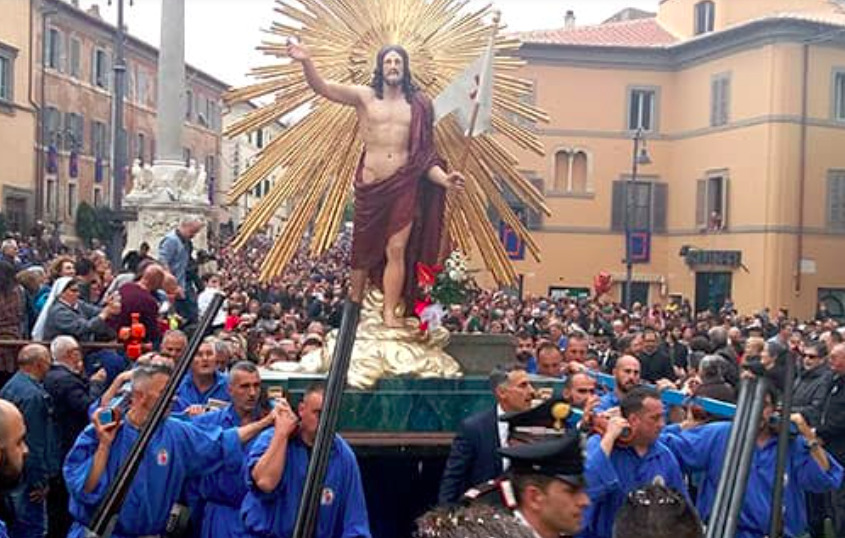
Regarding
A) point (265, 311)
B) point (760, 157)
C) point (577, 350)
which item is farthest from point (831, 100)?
point (577, 350)

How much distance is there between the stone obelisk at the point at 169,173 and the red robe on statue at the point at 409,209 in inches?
399

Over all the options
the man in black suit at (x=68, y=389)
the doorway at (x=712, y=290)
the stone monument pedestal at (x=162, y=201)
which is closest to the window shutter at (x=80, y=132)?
the doorway at (x=712, y=290)

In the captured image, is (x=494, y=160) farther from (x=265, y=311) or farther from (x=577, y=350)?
(x=265, y=311)

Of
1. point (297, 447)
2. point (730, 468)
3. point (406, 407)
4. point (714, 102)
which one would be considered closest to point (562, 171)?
point (714, 102)

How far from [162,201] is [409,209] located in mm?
10811

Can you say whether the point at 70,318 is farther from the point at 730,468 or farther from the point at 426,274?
the point at 730,468

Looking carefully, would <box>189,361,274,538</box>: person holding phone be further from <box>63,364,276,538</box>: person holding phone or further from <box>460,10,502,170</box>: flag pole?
<box>460,10,502,170</box>: flag pole

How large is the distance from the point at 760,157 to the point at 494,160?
80.6 feet

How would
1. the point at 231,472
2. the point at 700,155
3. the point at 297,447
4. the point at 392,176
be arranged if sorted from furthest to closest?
the point at 700,155 < the point at 392,176 < the point at 231,472 < the point at 297,447

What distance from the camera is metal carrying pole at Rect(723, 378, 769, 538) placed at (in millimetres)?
3918

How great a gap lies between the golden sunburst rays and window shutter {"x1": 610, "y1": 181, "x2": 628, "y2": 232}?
89.5ft

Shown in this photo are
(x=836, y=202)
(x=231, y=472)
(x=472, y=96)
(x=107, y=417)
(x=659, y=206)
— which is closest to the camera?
(x=107, y=417)

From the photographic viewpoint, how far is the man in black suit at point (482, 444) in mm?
6621

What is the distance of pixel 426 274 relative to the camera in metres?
9.35
